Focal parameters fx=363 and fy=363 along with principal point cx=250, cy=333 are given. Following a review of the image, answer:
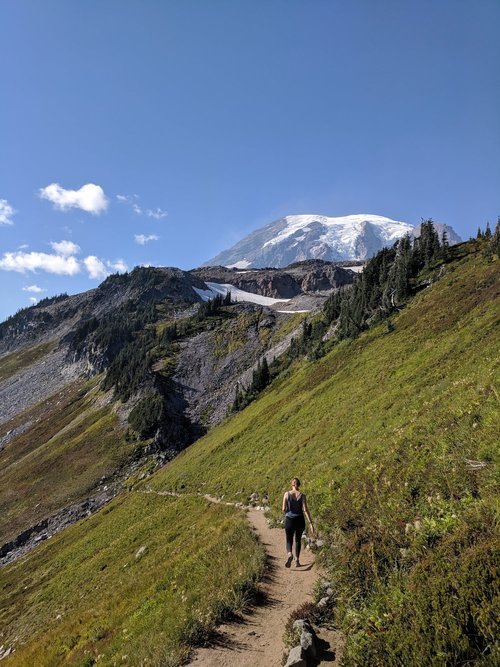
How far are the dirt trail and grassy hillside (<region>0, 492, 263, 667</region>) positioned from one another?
1.50 feet

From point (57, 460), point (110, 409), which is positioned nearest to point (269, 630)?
point (57, 460)

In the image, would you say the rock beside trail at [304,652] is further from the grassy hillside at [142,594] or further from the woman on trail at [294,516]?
the woman on trail at [294,516]

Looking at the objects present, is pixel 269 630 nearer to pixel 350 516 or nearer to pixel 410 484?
pixel 350 516

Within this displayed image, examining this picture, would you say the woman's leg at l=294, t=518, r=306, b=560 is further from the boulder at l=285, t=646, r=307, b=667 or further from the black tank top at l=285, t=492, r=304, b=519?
the boulder at l=285, t=646, r=307, b=667

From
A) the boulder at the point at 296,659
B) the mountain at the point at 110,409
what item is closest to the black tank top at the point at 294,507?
the boulder at the point at 296,659

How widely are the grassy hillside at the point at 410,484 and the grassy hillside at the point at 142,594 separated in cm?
339

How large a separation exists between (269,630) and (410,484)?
5.96 meters

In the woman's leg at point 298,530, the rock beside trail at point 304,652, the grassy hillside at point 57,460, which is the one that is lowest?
the grassy hillside at point 57,460

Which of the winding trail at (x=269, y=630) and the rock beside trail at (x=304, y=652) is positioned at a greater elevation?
the rock beside trail at (x=304, y=652)

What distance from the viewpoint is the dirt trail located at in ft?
25.9

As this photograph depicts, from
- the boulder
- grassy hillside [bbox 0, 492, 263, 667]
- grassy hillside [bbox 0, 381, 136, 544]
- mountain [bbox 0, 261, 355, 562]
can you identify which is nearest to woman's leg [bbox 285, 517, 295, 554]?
grassy hillside [bbox 0, 492, 263, 667]

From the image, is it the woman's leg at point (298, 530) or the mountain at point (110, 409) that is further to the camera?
the mountain at point (110, 409)

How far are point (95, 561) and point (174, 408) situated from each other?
225ft

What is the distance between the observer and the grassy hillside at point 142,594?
9.98 metres
